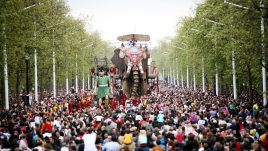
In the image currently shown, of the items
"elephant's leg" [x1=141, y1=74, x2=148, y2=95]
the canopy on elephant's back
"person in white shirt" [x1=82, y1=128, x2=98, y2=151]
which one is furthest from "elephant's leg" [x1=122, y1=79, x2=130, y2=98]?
"person in white shirt" [x1=82, y1=128, x2=98, y2=151]

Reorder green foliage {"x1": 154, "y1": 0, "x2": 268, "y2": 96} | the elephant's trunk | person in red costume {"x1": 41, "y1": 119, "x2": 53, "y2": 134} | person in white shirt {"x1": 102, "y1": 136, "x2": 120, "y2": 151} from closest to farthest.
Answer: person in white shirt {"x1": 102, "y1": 136, "x2": 120, "y2": 151} < person in red costume {"x1": 41, "y1": 119, "x2": 53, "y2": 134} < green foliage {"x1": 154, "y1": 0, "x2": 268, "y2": 96} < the elephant's trunk

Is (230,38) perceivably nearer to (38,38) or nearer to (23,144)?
(38,38)

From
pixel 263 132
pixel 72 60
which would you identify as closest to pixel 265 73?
pixel 263 132

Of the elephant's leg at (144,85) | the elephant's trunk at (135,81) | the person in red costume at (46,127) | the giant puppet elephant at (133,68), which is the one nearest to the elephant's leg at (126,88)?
the giant puppet elephant at (133,68)

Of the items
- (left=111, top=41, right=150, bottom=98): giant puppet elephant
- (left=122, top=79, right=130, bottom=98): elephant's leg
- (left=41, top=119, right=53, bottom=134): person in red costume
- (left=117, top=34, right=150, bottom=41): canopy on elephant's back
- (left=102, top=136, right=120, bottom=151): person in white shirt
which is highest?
(left=117, top=34, right=150, bottom=41): canopy on elephant's back

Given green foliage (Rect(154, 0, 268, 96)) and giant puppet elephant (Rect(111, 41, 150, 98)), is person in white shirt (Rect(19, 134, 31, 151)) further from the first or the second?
giant puppet elephant (Rect(111, 41, 150, 98))

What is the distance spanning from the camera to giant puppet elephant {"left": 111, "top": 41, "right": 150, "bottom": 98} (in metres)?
44.9

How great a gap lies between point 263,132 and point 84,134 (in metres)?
5.98

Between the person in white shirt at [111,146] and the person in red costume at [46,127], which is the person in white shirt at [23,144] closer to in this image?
the person in white shirt at [111,146]

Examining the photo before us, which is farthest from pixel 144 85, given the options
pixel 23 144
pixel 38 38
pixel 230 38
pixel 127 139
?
pixel 23 144

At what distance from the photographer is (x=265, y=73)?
35062 millimetres

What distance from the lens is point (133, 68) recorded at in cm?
4488

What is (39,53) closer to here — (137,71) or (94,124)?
(137,71)

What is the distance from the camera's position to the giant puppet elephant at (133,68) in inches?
1767
